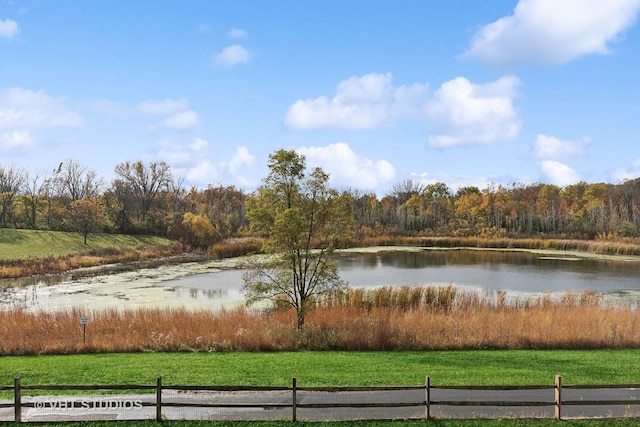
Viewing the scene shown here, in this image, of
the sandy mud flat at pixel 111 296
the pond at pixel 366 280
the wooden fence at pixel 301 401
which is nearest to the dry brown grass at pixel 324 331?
the sandy mud flat at pixel 111 296

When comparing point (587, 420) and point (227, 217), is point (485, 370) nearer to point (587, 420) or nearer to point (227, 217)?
point (587, 420)

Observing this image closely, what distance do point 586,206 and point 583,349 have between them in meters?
78.3

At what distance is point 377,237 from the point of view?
71625 mm

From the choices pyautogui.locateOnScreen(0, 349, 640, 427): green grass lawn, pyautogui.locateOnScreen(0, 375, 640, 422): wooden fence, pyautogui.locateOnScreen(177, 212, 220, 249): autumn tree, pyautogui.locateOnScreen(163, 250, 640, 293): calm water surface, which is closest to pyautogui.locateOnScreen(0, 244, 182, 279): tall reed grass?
pyautogui.locateOnScreen(177, 212, 220, 249): autumn tree

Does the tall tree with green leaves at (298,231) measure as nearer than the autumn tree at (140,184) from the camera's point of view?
Yes

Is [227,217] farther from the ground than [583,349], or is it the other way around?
[227,217]

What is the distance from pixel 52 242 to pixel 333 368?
155 ft

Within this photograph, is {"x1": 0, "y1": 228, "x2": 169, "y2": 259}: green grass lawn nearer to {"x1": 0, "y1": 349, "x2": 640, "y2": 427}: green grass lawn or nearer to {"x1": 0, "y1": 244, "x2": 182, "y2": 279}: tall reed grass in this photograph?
{"x1": 0, "y1": 244, "x2": 182, "y2": 279}: tall reed grass

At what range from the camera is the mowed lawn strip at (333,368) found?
506 inches

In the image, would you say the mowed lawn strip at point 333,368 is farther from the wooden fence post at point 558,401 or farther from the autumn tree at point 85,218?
the autumn tree at point 85,218

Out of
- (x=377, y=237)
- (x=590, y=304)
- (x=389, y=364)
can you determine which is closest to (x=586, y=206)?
(x=377, y=237)

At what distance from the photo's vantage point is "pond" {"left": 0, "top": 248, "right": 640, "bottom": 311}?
2772 centimetres

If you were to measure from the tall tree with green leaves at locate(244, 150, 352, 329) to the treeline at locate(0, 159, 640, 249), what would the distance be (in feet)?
115

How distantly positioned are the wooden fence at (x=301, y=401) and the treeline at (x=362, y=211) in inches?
1680
